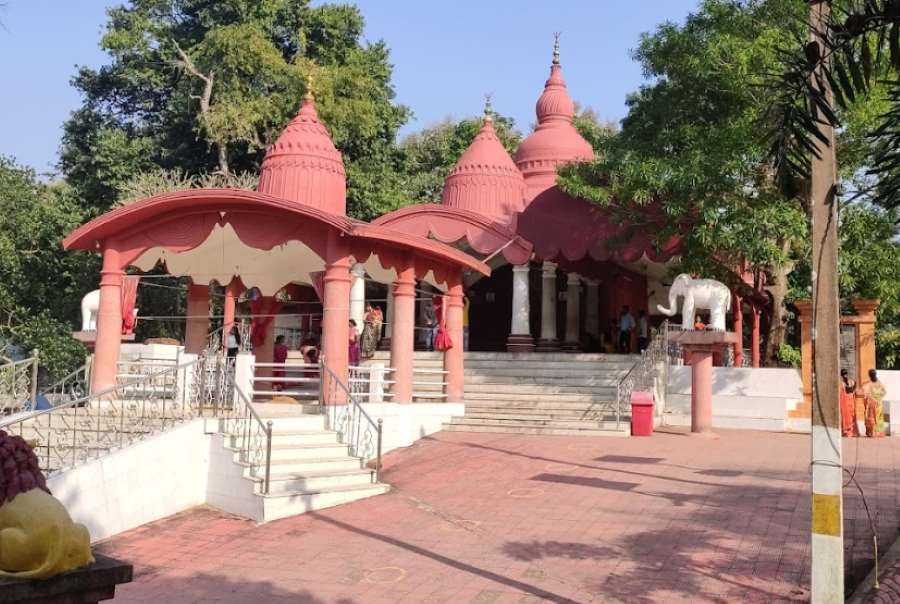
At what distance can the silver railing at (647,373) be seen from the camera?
49.4ft

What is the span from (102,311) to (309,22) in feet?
73.7

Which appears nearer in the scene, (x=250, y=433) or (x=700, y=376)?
(x=250, y=433)

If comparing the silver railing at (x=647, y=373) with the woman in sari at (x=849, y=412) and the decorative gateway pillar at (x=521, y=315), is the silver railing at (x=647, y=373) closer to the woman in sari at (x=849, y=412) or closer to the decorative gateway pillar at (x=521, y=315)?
the woman in sari at (x=849, y=412)

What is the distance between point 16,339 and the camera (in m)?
27.0

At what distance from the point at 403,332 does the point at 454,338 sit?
6.04ft

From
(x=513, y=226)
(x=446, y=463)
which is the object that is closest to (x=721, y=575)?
(x=446, y=463)

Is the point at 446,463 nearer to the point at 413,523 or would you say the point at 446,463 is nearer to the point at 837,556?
the point at 413,523

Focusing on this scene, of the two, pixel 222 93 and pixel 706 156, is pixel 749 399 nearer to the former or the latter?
pixel 706 156

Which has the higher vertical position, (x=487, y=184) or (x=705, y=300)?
(x=487, y=184)

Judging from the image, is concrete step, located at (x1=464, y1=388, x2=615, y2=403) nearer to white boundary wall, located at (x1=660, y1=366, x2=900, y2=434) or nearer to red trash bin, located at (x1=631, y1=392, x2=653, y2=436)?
white boundary wall, located at (x1=660, y1=366, x2=900, y2=434)

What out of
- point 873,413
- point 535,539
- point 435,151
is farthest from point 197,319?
point 435,151

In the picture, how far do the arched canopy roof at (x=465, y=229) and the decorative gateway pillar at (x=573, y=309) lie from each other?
11.4 feet

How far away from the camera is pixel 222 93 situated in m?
30.0

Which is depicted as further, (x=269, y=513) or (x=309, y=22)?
(x=309, y=22)
